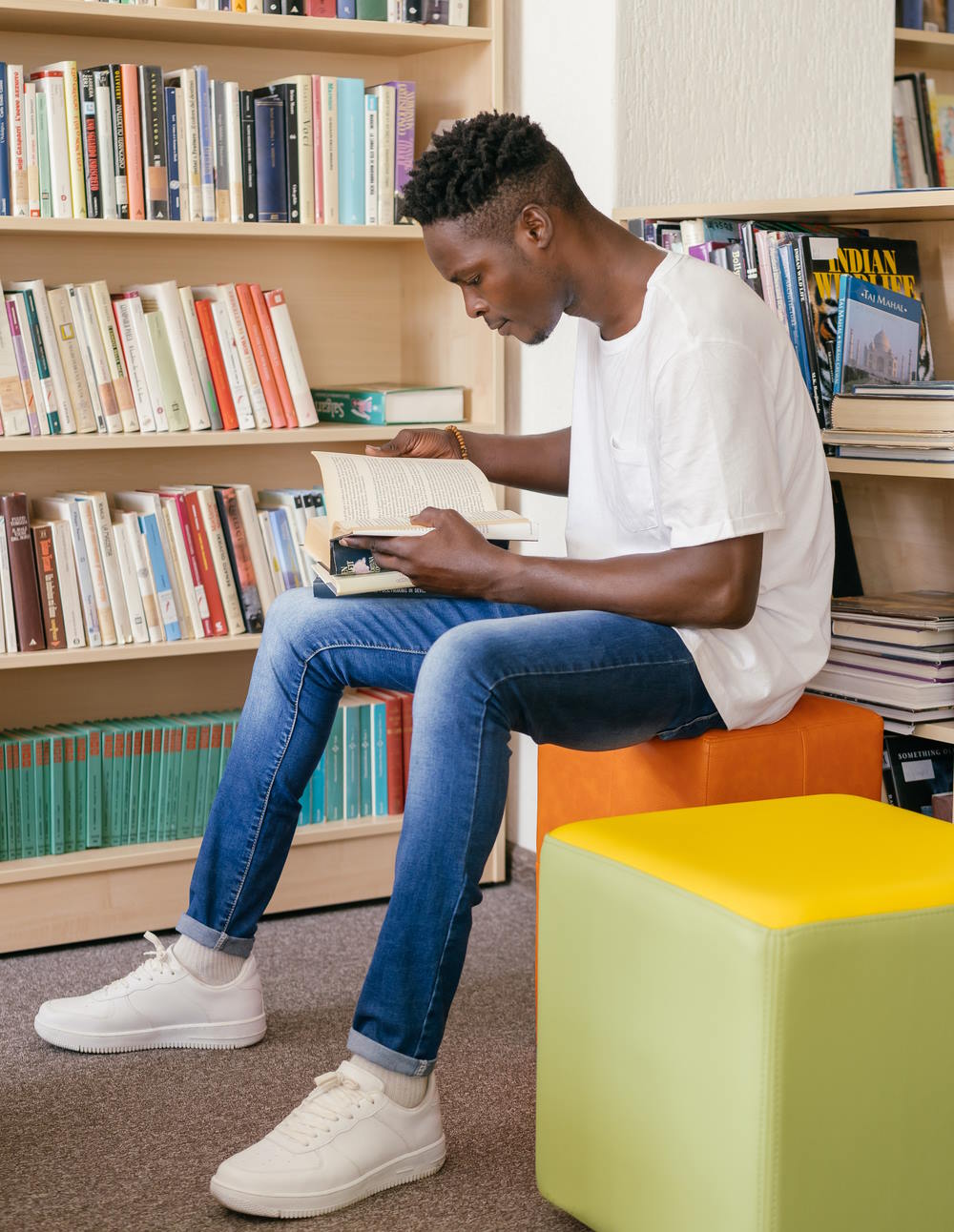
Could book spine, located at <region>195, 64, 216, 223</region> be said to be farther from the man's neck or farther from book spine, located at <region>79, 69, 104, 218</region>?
the man's neck

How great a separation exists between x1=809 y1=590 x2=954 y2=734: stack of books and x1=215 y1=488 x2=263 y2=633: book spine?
0.89 meters

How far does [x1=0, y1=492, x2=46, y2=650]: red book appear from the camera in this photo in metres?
2.17

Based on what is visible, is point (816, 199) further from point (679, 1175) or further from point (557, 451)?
point (679, 1175)

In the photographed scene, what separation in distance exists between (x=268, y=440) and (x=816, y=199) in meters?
0.90

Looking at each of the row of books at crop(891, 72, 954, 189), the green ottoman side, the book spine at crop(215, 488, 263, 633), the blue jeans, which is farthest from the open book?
the row of books at crop(891, 72, 954, 189)

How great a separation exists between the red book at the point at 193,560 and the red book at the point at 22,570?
222 millimetres

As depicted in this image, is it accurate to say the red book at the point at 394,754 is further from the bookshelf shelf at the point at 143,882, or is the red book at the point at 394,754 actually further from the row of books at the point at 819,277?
the row of books at the point at 819,277

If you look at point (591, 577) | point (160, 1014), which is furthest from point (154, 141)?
point (160, 1014)

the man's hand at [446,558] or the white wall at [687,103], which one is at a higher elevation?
the white wall at [687,103]

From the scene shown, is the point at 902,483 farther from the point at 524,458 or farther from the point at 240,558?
the point at 240,558

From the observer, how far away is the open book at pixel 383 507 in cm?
159

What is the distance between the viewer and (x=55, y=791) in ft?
7.32

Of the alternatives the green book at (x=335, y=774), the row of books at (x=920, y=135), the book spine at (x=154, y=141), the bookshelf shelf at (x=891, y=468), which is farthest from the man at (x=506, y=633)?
the row of books at (x=920, y=135)

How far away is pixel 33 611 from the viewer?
2.19m
